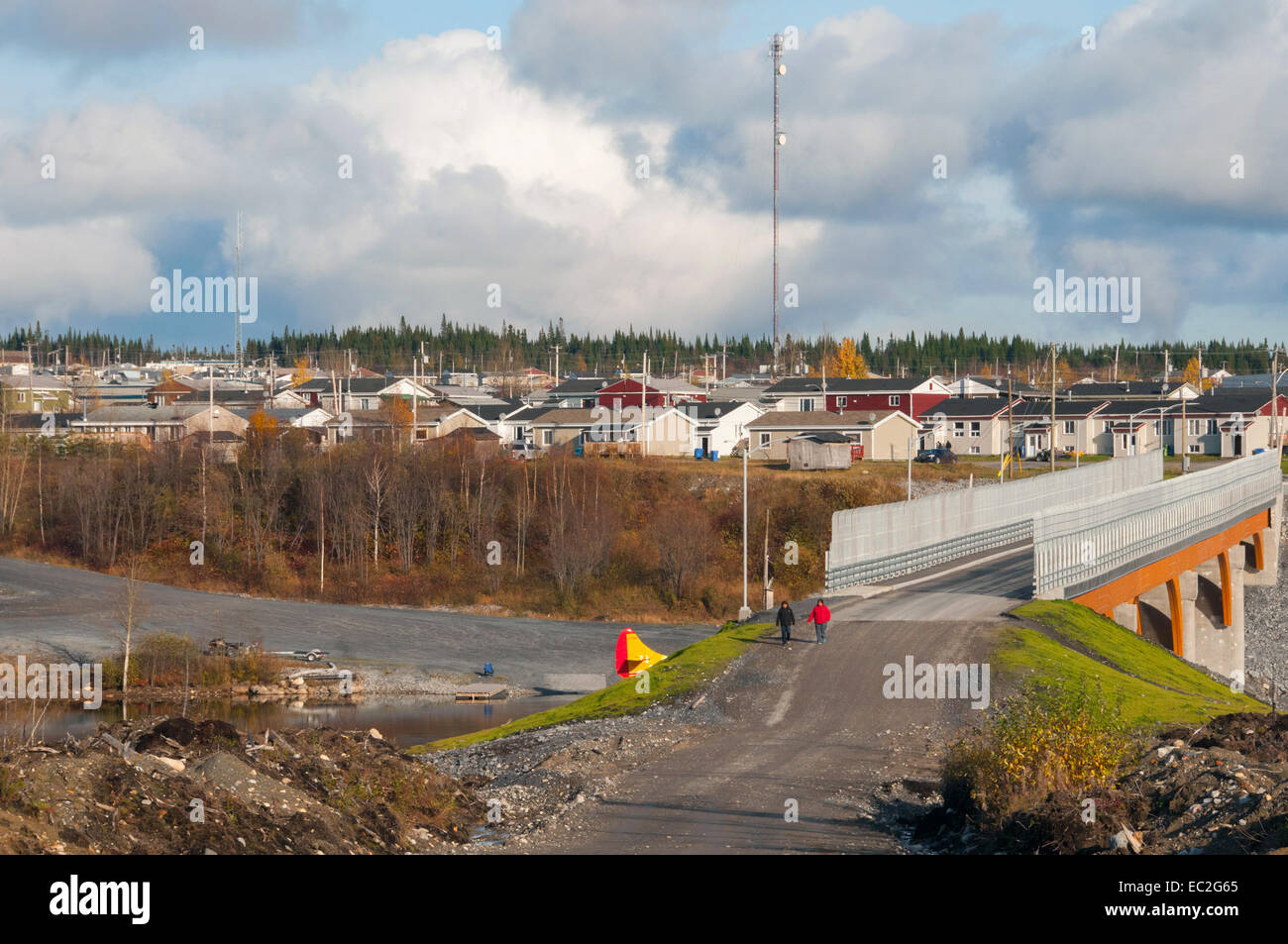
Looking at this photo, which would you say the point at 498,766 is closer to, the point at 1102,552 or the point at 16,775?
the point at 16,775

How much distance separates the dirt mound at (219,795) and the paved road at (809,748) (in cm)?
239

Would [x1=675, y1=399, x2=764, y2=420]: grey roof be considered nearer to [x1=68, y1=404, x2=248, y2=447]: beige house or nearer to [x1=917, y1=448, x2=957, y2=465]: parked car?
[x1=917, y1=448, x2=957, y2=465]: parked car

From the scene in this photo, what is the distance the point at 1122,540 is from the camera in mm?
45781

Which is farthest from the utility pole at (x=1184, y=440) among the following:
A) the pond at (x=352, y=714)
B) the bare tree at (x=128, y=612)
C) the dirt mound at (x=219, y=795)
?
the dirt mound at (x=219, y=795)

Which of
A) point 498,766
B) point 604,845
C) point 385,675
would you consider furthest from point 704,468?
point 604,845

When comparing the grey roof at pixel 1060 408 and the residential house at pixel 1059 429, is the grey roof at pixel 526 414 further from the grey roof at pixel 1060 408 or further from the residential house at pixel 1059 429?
the grey roof at pixel 1060 408

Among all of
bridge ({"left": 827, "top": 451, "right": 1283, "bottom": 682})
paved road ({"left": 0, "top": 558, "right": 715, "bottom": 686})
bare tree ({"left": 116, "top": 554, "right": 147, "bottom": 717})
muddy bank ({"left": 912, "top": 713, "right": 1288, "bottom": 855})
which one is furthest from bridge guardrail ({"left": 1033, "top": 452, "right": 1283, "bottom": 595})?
bare tree ({"left": 116, "top": 554, "right": 147, "bottom": 717})

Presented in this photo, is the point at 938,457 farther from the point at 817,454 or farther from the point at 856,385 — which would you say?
the point at 856,385

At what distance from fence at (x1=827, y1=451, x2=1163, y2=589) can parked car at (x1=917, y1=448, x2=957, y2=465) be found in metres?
32.7

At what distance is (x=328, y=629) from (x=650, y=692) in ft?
128

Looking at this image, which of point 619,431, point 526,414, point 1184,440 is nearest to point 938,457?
point 1184,440

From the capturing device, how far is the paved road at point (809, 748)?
17.8 meters

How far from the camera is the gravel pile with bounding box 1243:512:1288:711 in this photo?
6396 centimetres
